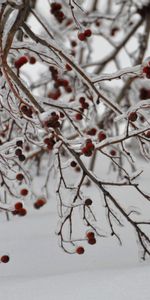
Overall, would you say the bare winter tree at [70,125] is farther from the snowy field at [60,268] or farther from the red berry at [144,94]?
the red berry at [144,94]

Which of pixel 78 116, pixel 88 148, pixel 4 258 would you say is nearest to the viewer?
pixel 88 148

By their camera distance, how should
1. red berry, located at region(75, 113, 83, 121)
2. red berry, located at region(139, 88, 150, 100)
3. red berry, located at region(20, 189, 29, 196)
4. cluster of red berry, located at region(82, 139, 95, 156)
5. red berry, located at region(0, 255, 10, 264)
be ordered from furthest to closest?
red berry, located at region(139, 88, 150, 100)
red berry, located at region(20, 189, 29, 196)
red berry, located at region(75, 113, 83, 121)
red berry, located at region(0, 255, 10, 264)
cluster of red berry, located at region(82, 139, 95, 156)

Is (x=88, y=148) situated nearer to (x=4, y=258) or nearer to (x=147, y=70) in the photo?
(x=147, y=70)

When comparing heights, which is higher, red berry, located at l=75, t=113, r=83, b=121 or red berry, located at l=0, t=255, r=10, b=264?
red berry, located at l=75, t=113, r=83, b=121

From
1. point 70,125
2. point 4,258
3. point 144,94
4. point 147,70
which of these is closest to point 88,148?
point 147,70

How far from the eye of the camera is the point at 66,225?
2840 millimetres

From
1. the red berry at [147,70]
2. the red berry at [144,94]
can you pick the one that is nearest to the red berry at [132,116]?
the red berry at [147,70]

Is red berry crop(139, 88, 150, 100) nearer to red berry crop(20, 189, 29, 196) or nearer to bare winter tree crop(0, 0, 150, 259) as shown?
bare winter tree crop(0, 0, 150, 259)

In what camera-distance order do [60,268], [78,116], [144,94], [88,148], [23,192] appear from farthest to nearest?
[144,94], [23,192], [78,116], [60,268], [88,148]

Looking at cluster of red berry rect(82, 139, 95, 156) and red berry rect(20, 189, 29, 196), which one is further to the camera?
red berry rect(20, 189, 29, 196)

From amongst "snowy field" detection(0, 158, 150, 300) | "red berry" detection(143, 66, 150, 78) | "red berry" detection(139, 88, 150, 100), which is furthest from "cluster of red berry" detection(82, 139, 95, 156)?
"red berry" detection(139, 88, 150, 100)

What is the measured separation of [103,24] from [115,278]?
3.50m

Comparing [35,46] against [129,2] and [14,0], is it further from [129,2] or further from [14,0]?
[129,2]

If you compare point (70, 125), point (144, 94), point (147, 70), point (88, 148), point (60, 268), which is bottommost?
point (60, 268)
